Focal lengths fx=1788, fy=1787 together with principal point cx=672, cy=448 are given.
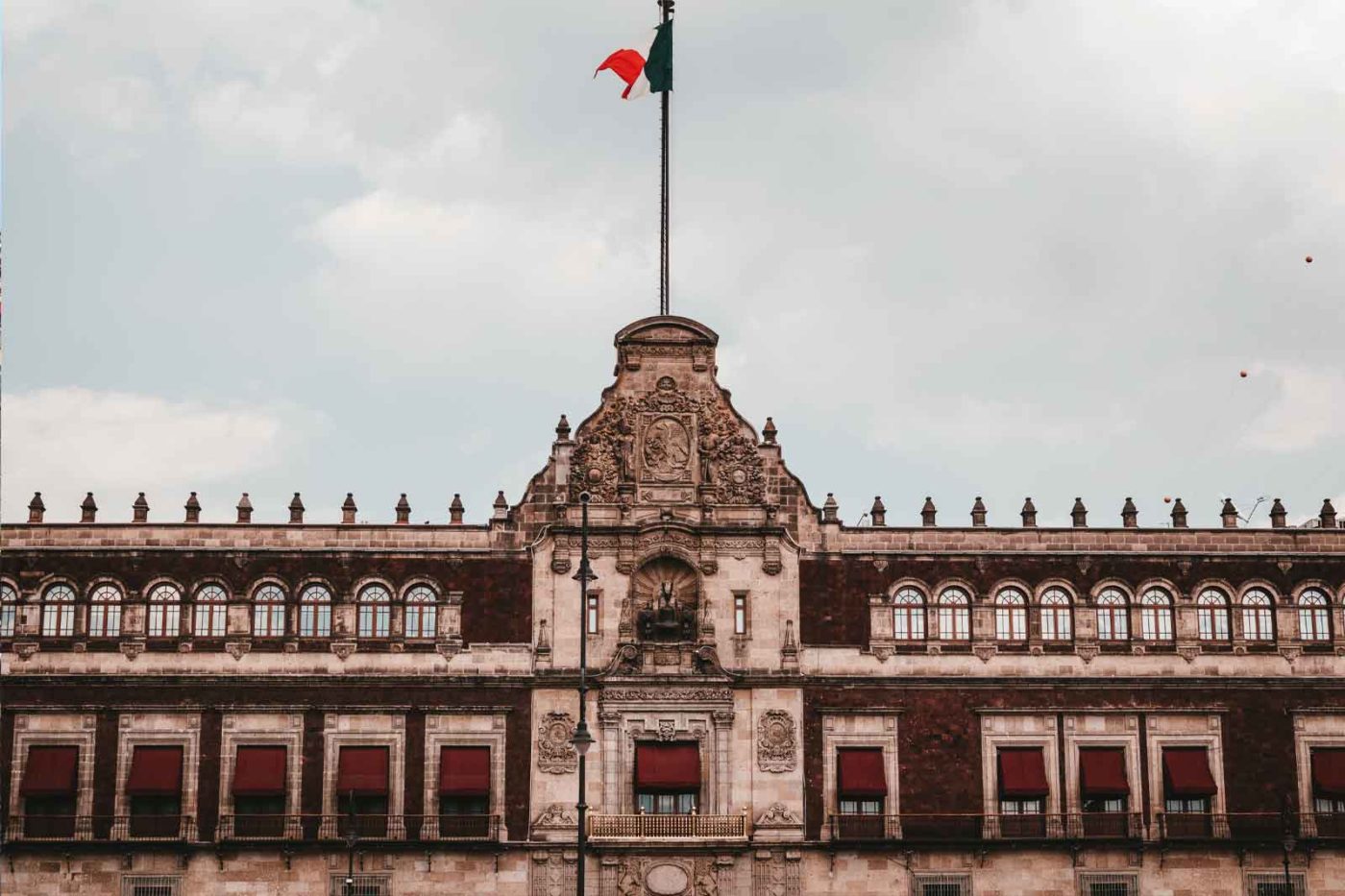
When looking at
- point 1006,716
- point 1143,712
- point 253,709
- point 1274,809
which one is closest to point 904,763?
point 1006,716

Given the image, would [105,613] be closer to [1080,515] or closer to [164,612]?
→ [164,612]

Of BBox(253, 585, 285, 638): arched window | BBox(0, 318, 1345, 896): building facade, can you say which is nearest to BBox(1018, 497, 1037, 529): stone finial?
BBox(0, 318, 1345, 896): building facade

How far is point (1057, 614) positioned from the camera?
198ft

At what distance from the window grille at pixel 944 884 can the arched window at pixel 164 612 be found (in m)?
25.7

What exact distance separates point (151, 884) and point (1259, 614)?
124ft

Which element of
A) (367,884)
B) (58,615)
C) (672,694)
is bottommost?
(367,884)

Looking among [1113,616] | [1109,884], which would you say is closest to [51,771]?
[1109,884]

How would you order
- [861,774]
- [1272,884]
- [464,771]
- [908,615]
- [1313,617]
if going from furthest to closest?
[1313,617], [908,615], [1272,884], [861,774], [464,771]

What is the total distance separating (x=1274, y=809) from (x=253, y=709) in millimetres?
33696

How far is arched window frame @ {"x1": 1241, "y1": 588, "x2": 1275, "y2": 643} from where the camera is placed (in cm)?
6062

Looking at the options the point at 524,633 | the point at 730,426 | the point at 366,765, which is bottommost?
the point at 366,765

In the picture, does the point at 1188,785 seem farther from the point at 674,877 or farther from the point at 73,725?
the point at 73,725

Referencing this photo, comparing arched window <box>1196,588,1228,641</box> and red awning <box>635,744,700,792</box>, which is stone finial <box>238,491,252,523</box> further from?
arched window <box>1196,588,1228,641</box>

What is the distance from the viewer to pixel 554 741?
2287 inches
